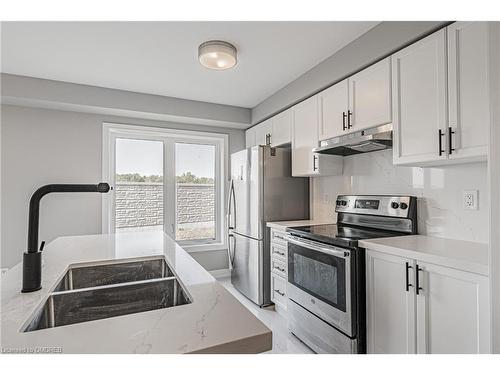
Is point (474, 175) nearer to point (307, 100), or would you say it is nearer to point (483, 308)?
point (483, 308)

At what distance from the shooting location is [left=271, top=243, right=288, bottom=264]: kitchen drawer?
8.86ft

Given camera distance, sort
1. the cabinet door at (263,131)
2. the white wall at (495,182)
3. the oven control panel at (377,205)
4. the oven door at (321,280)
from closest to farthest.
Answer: the white wall at (495,182)
the oven door at (321,280)
the oven control panel at (377,205)
the cabinet door at (263,131)

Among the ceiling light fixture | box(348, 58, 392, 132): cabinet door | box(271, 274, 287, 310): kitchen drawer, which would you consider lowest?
box(271, 274, 287, 310): kitchen drawer

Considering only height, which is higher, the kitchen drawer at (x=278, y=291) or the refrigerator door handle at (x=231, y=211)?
the refrigerator door handle at (x=231, y=211)

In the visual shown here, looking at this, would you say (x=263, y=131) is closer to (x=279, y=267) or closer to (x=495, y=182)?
(x=279, y=267)

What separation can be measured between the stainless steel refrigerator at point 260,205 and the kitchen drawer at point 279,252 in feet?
0.47

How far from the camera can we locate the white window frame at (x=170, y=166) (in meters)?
3.39

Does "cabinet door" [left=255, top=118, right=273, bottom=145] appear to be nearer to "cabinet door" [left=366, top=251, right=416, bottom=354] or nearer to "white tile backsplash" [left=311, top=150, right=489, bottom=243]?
"white tile backsplash" [left=311, top=150, right=489, bottom=243]

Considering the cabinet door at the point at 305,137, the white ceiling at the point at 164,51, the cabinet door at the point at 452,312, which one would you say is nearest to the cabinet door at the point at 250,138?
the white ceiling at the point at 164,51

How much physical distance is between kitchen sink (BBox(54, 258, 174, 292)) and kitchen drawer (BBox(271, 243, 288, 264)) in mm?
1452

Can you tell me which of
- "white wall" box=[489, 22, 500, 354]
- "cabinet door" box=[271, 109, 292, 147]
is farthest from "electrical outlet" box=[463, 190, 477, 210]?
"cabinet door" box=[271, 109, 292, 147]

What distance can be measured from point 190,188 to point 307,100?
206cm

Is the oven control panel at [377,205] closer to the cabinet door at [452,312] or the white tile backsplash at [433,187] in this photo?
the white tile backsplash at [433,187]

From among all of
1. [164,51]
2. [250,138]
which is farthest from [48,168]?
[250,138]
